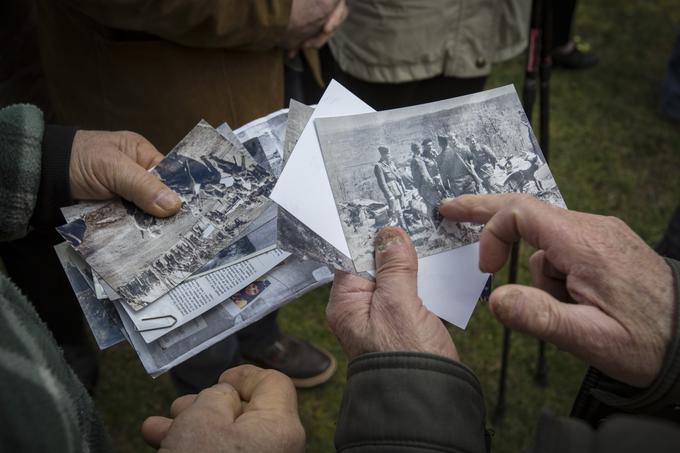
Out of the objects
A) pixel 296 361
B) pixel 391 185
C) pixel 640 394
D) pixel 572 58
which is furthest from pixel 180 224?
pixel 572 58

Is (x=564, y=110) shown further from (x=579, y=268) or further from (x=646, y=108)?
(x=579, y=268)

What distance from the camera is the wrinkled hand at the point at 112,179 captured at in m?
1.09

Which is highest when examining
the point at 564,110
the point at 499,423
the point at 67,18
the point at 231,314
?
the point at 67,18

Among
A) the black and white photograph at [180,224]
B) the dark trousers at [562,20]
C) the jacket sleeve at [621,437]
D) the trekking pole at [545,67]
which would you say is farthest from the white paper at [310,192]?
the dark trousers at [562,20]

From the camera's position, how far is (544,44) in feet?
5.30

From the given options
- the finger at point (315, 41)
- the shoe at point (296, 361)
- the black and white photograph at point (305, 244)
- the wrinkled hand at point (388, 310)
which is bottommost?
the shoe at point (296, 361)

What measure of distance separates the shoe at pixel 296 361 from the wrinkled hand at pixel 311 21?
1045 millimetres

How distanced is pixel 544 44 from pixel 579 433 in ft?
4.42

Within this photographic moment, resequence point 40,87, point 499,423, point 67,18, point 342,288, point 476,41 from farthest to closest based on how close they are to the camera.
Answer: point 499,423, point 476,41, point 40,87, point 67,18, point 342,288

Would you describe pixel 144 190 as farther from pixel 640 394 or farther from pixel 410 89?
pixel 410 89

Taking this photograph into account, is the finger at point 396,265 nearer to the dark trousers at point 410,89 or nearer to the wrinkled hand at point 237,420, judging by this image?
the wrinkled hand at point 237,420

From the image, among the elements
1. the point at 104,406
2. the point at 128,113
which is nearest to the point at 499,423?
the point at 104,406

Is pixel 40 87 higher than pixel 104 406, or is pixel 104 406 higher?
pixel 40 87

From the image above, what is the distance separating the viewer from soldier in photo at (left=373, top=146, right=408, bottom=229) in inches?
42.1
